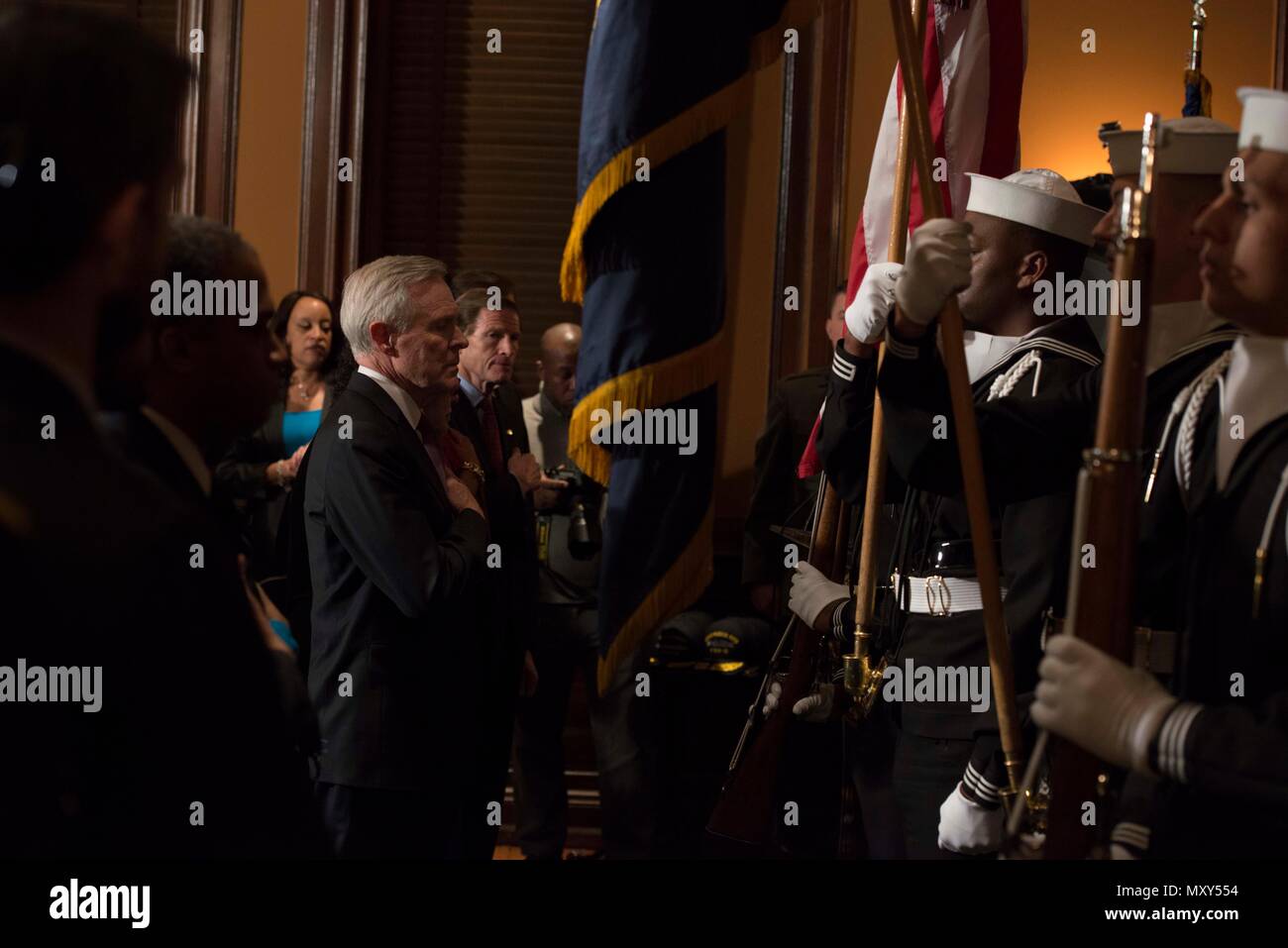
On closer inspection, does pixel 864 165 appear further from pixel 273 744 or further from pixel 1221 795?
pixel 273 744

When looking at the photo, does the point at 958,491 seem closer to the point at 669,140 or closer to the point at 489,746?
the point at 669,140

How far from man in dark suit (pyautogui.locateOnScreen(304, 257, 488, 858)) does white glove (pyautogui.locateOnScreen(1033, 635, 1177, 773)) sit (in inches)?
52.5

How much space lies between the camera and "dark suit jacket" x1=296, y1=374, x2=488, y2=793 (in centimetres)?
252

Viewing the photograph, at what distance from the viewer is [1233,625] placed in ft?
4.96

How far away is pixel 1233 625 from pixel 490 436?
2.37 m

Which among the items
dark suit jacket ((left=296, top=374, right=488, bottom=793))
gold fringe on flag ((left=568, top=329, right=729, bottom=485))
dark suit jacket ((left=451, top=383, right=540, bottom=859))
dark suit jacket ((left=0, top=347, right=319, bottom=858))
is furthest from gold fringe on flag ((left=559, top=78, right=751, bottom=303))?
dark suit jacket ((left=0, top=347, right=319, bottom=858))

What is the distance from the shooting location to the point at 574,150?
201 inches

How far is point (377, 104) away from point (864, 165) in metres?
1.74

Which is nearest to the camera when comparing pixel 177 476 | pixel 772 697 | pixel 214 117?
pixel 177 476

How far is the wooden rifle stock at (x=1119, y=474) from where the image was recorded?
151cm

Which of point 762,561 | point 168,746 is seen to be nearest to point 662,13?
point 168,746

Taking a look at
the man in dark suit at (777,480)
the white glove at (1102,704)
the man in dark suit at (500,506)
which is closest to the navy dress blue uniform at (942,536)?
the white glove at (1102,704)

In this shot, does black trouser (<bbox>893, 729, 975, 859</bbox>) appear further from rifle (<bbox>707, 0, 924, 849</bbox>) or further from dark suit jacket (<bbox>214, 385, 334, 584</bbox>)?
dark suit jacket (<bbox>214, 385, 334, 584</bbox>)

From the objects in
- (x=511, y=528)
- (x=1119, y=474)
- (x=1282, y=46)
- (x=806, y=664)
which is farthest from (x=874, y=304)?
(x=1282, y=46)
